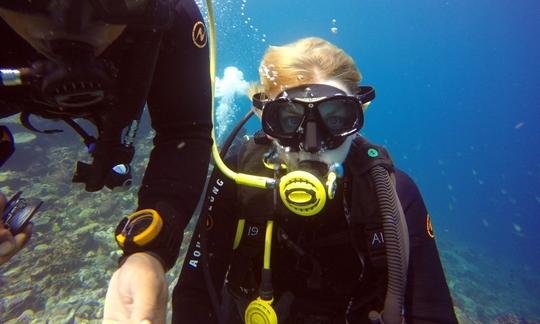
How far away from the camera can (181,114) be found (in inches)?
80.1

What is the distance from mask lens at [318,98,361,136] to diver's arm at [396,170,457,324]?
2.36 feet

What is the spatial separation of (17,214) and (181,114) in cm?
102

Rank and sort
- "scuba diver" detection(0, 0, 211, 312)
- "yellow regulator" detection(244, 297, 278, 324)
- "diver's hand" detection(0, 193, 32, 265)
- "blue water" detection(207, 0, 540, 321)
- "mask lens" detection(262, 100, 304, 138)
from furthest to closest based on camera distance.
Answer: "blue water" detection(207, 0, 540, 321) → "mask lens" detection(262, 100, 304, 138) → "yellow regulator" detection(244, 297, 278, 324) → "diver's hand" detection(0, 193, 32, 265) → "scuba diver" detection(0, 0, 211, 312)

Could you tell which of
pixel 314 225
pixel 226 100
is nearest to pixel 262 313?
pixel 314 225

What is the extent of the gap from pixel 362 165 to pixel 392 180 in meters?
0.25

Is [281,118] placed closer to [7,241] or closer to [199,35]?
[199,35]

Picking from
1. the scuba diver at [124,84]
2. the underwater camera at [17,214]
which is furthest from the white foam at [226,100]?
the underwater camera at [17,214]

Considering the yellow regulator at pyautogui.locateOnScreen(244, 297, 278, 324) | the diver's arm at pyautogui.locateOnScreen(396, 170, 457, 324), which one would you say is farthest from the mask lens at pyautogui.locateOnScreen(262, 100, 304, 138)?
the yellow regulator at pyautogui.locateOnScreen(244, 297, 278, 324)

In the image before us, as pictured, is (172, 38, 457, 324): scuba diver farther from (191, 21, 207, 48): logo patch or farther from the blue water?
the blue water

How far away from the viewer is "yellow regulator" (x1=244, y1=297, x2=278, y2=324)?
2234mm

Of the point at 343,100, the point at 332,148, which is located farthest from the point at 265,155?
the point at 343,100

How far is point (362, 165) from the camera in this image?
2.50 meters

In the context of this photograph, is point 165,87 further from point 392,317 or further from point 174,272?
point 174,272

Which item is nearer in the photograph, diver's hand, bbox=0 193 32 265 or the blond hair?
diver's hand, bbox=0 193 32 265
